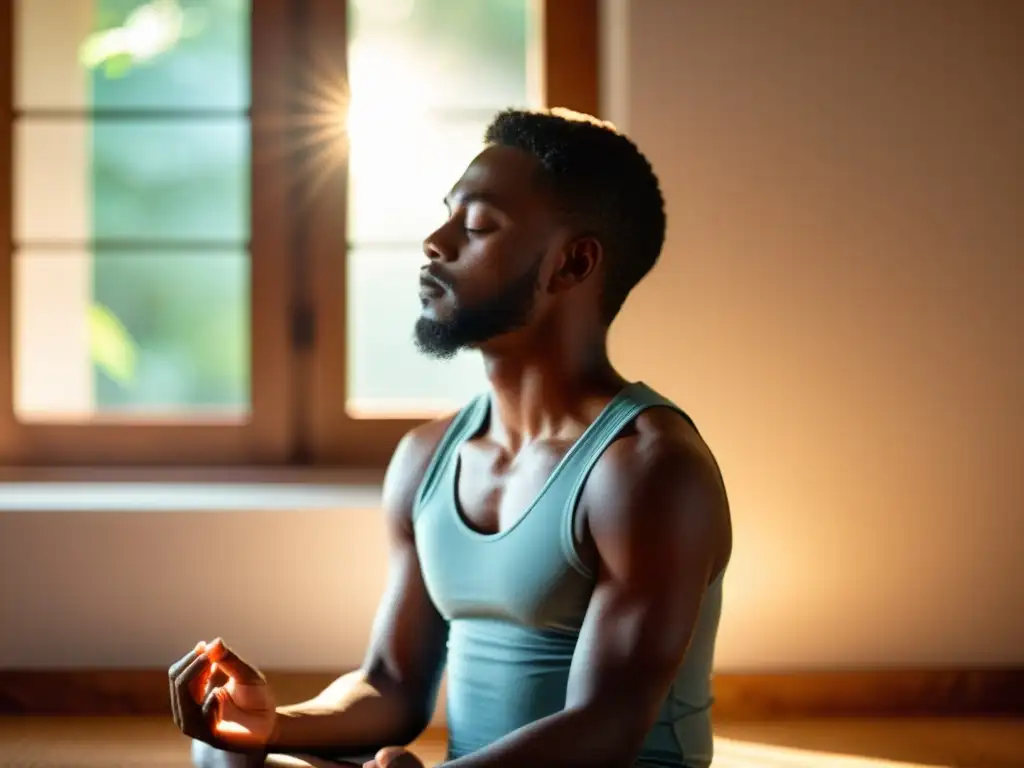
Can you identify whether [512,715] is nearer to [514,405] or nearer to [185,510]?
[514,405]

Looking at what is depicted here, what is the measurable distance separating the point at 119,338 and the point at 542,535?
2073 mm

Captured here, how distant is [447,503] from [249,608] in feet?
2.73

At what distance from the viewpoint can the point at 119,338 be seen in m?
3.12

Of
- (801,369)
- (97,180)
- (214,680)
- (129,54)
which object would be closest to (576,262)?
(214,680)

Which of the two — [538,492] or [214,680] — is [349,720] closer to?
[214,680]

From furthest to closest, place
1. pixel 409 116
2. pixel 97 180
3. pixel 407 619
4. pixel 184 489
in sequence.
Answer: pixel 97 180 → pixel 409 116 → pixel 184 489 → pixel 407 619

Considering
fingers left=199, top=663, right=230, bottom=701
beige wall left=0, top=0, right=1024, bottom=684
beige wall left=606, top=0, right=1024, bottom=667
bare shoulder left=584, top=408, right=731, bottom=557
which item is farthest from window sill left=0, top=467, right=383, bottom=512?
bare shoulder left=584, top=408, right=731, bottom=557

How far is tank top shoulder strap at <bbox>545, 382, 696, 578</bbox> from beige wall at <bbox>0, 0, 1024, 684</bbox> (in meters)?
0.78

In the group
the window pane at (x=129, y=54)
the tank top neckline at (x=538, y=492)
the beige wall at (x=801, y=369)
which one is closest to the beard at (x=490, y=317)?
the tank top neckline at (x=538, y=492)

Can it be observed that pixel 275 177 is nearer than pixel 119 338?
Yes

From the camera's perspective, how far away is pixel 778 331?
2.15 m

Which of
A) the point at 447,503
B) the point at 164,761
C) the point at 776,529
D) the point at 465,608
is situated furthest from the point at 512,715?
the point at 776,529

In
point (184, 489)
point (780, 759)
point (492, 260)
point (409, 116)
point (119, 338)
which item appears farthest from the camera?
point (119, 338)

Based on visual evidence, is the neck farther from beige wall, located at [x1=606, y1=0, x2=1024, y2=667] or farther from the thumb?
beige wall, located at [x1=606, y1=0, x2=1024, y2=667]
